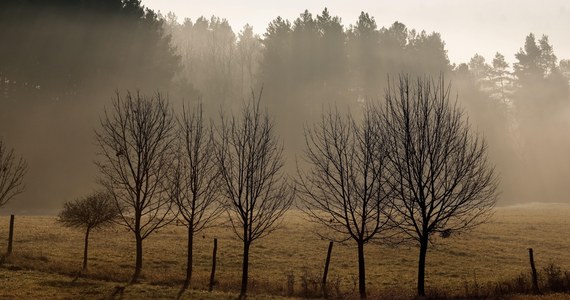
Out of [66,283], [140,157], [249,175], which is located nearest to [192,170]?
[140,157]

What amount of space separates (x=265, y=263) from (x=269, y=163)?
38.0 metres

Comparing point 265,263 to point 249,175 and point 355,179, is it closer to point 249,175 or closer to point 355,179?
point 355,179

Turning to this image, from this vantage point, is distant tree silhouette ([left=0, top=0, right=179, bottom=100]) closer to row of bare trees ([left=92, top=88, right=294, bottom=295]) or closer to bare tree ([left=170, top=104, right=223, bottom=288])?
row of bare trees ([left=92, top=88, right=294, bottom=295])

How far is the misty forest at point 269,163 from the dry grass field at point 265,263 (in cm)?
18

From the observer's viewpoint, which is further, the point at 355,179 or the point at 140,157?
the point at 140,157

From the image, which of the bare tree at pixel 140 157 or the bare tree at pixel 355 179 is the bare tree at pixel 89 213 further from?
the bare tree at pixel 355 179

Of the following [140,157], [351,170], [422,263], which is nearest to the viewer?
[422,263]

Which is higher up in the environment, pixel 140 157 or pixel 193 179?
pixel 140 157

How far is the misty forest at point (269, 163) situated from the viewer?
1869cm

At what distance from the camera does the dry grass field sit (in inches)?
727

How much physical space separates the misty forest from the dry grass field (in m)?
0.18

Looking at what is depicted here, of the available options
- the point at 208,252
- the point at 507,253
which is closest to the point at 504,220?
the point at 507,253

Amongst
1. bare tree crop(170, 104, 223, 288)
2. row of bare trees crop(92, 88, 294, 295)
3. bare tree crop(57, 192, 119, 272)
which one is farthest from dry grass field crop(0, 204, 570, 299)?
bare tree crop(170, 104, 223, 288)

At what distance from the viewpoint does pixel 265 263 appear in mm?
27719
